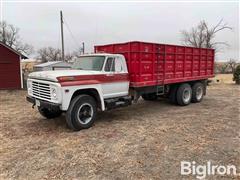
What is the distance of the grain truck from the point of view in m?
6.32

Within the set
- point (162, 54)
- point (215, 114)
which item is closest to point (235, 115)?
point (215, 114)

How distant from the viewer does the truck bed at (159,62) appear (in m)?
7.83

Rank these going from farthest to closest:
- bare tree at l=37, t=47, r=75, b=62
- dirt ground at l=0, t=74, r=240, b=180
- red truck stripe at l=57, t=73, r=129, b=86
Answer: bare tree at l=37, t=47, r=75, b=62
red truck stripe at l=57, t=73, r=129, b=86
dirt ground at l=0, t=74, r=240, b=180

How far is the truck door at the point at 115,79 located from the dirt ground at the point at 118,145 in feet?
2.97

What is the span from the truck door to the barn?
1255 centimetres

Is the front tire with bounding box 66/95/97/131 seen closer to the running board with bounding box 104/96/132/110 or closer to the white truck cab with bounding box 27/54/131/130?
the white truck cab with bounding box 27/54/131/130

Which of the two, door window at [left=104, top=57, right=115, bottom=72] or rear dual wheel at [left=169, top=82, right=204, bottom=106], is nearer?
door window at [left=104, top=57, right=115, bottom=72]

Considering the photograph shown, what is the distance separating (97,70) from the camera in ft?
23.7

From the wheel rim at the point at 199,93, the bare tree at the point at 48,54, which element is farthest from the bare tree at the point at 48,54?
the wheel rim at the point at 199,93

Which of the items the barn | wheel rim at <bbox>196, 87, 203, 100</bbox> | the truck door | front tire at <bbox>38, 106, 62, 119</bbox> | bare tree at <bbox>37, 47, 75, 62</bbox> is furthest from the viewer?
bare tree at <bbox>37, 47, 75, 62</bbox>

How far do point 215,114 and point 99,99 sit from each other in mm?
4163

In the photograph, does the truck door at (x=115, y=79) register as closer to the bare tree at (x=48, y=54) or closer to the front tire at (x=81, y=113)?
the front tire at (x=81, y=113)

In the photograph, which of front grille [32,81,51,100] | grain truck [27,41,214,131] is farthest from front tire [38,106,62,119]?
front grille [32,81,51,100]

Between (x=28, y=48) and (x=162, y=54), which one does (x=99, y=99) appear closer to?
(x=162, y=54)
